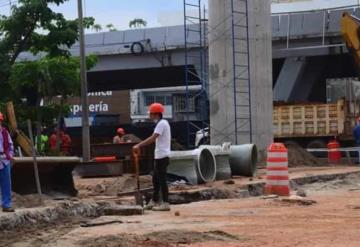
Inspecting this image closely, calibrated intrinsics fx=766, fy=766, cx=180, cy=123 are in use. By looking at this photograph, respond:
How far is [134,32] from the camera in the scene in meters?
51.9

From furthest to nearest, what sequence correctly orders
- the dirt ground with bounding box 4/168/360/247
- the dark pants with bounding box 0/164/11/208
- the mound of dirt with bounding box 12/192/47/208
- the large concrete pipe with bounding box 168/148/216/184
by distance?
1. the large concrete pipe with bounding box 168/148/216/184
2. the mound of dirt with bounding box 12/192/47/208
3. the dark pants with bounding box 0/164/11/208
4. the dirt ground with bounding box 4/168/360/247

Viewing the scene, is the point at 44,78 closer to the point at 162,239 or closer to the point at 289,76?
the point at 162,239

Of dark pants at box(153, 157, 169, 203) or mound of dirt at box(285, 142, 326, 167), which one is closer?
dark pants at box(153, 157, 169, 203)

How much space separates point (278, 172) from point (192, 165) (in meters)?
3.56

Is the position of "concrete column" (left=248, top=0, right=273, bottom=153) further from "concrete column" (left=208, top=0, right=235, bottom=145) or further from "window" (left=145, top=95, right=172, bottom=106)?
"window" (left=145, top=95, right=172, bottom=106)

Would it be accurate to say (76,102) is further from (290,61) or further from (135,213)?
(135,213)

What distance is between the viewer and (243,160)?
22.6 meters

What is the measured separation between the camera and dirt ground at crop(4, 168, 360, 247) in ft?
30.9

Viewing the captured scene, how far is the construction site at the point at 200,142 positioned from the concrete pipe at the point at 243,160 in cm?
3

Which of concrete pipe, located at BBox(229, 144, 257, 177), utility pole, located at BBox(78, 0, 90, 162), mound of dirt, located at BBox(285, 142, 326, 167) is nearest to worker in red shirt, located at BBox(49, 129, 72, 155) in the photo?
utility pole, located at BBox(78, 0, 90, 162)

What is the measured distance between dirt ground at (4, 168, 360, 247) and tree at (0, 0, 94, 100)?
15423 mm

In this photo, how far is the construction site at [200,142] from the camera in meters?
11.2

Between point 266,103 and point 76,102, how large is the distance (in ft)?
210

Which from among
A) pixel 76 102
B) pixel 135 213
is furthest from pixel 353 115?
pixel 76 102
